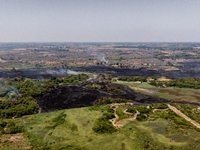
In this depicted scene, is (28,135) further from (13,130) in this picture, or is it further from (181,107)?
(181,107)

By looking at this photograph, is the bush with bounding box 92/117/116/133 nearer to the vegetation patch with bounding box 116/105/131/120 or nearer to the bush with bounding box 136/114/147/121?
the vegetation patch with bounding box 116/105/131/120

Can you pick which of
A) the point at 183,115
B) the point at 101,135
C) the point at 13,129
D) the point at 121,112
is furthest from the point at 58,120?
the point at 183,115

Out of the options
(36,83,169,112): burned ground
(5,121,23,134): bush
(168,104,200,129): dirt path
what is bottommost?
(36,83,169,112): burned ground

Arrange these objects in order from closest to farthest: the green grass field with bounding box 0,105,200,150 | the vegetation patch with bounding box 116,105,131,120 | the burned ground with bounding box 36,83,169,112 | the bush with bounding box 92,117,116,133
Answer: the green grass field with bounding box 0,105,200,150 → the bush with bounding box 92,117,116,133 → the vegetation patch with bounding box 116,105,131,120 → the burned ground with bounding box 36,83,169,112

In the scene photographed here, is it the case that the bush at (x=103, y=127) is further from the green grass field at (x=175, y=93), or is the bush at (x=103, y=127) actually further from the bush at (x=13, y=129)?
the green grass field at (x=175, y=93)

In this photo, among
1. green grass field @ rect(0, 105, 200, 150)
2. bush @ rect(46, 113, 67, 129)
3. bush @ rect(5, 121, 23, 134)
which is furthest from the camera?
bush @ rect(46, 113, 67, 129)

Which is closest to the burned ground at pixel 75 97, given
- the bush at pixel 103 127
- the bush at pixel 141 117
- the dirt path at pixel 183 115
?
the dirt path at pixel 183 115

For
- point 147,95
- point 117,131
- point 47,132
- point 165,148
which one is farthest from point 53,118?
point 147,95

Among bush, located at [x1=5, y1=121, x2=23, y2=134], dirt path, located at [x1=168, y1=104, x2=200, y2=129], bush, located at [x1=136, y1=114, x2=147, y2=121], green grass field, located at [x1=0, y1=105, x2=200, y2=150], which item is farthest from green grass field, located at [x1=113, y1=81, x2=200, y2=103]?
bush, located at [x1=5, y1=121, x2=23, y2=134]
